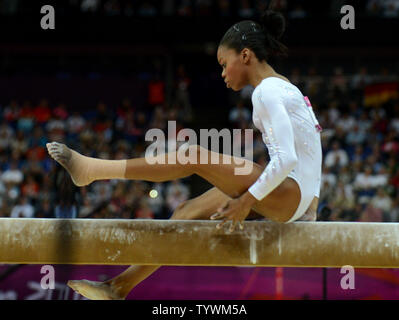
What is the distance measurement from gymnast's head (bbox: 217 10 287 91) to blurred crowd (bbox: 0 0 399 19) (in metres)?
8.86

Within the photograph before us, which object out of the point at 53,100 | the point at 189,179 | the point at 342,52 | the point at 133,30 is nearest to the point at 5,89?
the point at 53,100

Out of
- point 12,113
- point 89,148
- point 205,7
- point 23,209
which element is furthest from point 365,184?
point 12,113

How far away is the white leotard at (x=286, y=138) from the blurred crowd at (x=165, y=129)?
10.5 feet

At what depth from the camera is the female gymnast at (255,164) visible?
8.77 ft

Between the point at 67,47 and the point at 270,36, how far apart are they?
37.8 ft

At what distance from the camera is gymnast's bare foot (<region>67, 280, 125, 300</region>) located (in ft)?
9.53

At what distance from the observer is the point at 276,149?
2.69m

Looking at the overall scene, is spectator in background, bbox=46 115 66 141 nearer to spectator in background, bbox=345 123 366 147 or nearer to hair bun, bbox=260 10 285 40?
spectator in background, bbox=345 123 366 147

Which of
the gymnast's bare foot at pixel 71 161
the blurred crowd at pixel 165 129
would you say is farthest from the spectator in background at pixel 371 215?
the gymnast's bare foot at pixel 71 161

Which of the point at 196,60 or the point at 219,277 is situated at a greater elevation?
the point at 196,60

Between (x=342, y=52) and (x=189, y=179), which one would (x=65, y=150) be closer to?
(x=189, y=179)

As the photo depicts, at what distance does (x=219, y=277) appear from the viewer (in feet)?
18.6

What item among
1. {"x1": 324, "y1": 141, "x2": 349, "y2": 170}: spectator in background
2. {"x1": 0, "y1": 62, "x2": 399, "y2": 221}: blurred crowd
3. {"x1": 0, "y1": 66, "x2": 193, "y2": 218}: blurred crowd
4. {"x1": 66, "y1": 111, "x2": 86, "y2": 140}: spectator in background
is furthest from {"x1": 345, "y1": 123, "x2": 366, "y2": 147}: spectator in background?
{"x1": 66, "y1": 111, "x2": 86, "y2": 140}: spectator in background

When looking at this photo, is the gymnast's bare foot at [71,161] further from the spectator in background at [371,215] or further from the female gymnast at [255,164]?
the spectator in background at [371,215]
